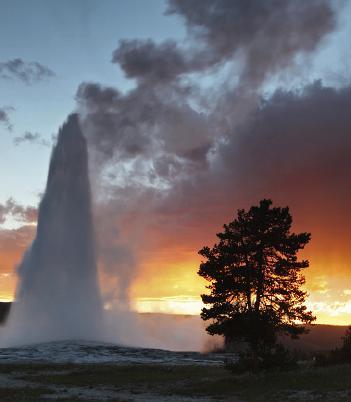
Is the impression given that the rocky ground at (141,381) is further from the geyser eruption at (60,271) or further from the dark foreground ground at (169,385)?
the geyser eruption at (60,271)

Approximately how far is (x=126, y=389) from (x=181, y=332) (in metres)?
58.6

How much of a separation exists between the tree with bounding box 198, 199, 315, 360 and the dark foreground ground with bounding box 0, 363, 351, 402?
4.44 metres

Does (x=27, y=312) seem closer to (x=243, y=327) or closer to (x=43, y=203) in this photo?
(x=43, y=203)

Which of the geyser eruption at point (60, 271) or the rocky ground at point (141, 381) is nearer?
the rocky ground at point (141, 381)

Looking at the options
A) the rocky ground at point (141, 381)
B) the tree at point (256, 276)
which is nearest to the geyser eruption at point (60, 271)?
the rocky ground at point (141, 381)

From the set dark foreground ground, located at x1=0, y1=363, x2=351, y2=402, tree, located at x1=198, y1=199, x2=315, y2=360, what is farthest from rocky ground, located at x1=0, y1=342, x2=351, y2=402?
tree, located at x1=198, y1=199, x2=315, y2=360

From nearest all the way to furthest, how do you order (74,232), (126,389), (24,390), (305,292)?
(24,390), (126,389), (305,292), (74,232)

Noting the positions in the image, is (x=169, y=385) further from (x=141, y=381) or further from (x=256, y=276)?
(x=256, y=276)

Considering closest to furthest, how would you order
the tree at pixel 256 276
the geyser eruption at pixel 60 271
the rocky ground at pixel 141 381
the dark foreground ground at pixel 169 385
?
the dark foreground ground at pixel 169 385
the rocky ground at pixel 141 381
the tree at pixel 256 276
the geyser eruption at pixel 60 271

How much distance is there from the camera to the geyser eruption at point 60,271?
7569 centimetres

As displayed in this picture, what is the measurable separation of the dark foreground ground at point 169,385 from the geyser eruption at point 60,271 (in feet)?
99.8

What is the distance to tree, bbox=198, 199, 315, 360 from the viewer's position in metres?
38.3

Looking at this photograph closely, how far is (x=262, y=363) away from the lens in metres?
32.7

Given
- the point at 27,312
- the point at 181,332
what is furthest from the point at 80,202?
the point at 181,332
